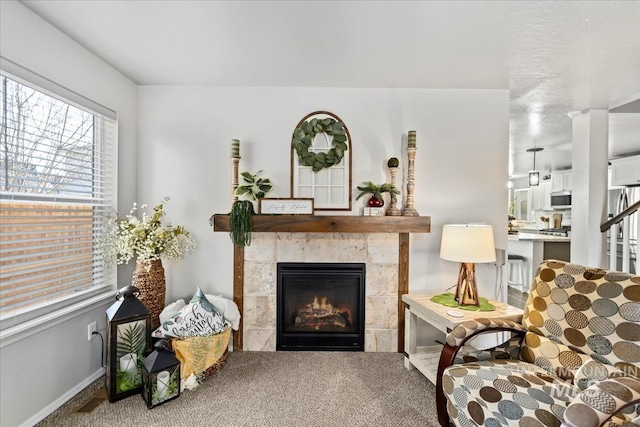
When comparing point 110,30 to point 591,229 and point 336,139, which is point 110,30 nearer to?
point 336,139

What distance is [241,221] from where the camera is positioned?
2.58 metres

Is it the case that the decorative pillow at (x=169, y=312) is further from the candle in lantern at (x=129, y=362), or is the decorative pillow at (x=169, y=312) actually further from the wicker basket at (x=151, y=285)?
the candle in lantern at (x=129, y=362)

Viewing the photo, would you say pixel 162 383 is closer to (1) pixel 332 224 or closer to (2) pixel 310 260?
(2) pixel 310 260

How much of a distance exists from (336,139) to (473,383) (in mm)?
2086

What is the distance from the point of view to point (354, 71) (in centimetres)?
253

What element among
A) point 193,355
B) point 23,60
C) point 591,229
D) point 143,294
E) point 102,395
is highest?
point 23,60

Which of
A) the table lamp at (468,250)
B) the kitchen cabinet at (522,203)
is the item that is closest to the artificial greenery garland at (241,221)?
the table lamp at (468,250)

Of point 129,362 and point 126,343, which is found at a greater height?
point 126,343

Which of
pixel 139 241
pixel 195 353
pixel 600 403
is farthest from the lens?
pixel 139 241

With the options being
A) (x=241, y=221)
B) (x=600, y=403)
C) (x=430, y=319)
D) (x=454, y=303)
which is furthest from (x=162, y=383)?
(x=600, y=403)

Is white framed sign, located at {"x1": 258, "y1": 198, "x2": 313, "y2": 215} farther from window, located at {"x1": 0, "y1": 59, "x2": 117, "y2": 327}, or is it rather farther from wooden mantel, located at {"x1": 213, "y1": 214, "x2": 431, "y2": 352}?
window, located at {"x1": 0, "y1": 59, "x2": 117, "y2": 327}

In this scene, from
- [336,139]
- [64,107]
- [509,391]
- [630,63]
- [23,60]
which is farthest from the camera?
[336,139]

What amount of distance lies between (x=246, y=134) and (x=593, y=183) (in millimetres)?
3655

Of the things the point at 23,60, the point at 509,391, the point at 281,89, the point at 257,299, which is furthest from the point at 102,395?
the point at 281,89
